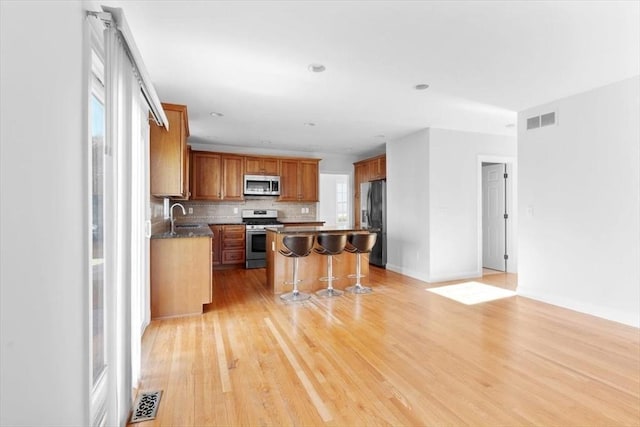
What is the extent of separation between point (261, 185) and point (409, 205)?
119 inches

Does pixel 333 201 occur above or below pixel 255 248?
above

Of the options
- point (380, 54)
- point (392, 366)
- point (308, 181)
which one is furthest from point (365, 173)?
point (392, 366)

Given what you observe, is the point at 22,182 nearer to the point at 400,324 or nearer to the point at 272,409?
the point at 272,409

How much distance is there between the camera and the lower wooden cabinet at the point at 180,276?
3381 mm

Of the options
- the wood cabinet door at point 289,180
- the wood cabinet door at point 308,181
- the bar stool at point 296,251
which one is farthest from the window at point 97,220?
the wood cabinet door at point 308,181

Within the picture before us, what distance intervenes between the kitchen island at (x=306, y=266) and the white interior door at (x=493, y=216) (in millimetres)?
2940

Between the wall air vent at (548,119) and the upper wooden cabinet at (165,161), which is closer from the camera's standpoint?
the upper wooden cabinet at (165,161)

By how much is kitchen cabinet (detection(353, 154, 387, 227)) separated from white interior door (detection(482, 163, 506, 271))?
78.8 inches

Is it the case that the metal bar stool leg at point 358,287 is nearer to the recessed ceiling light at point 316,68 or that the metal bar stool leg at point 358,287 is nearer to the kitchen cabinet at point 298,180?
the recessed ceiling light at point 316,68

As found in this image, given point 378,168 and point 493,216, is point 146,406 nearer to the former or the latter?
point 378,168

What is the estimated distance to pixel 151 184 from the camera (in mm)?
3453

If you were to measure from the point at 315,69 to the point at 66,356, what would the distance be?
9.11 ft

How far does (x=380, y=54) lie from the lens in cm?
271

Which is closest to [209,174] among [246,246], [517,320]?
[246,246]
